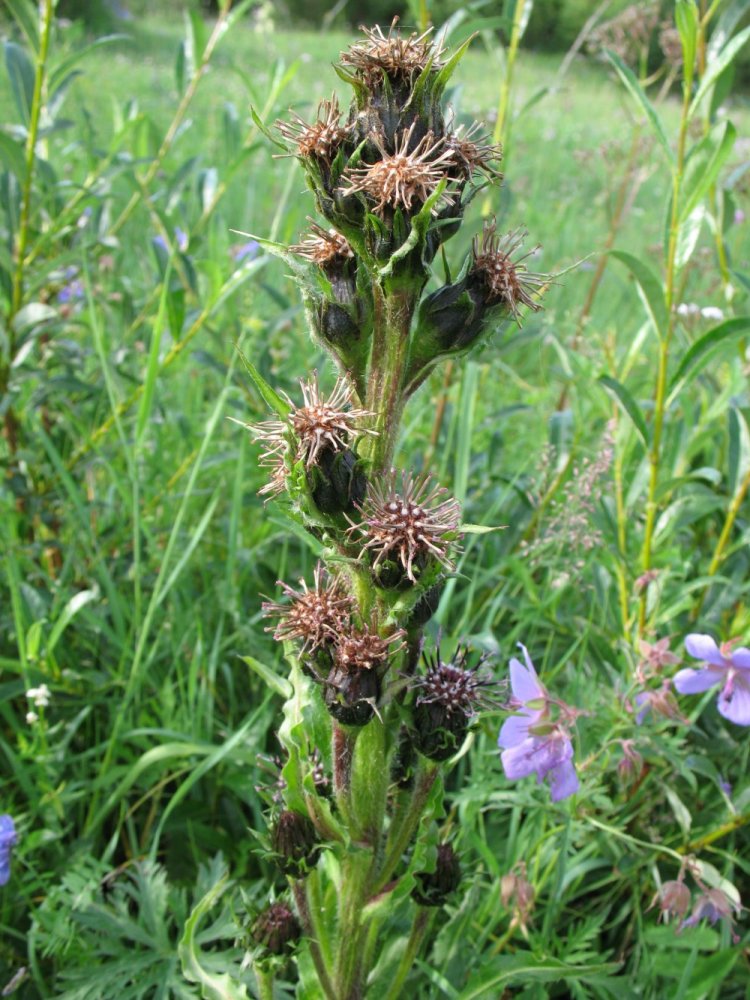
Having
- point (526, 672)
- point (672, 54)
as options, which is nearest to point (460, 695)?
point (526, 672)

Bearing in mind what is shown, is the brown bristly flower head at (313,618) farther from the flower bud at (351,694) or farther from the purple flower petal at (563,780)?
the purple flower petal at (563,780)

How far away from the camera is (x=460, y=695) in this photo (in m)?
1.28

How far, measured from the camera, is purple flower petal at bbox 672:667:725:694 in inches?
64.1

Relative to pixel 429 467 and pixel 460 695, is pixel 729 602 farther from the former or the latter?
pixel 460 695

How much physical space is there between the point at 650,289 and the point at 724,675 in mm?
830

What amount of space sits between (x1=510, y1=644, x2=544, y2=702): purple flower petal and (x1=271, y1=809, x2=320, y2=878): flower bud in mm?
447

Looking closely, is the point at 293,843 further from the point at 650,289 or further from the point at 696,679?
the point at 650,289

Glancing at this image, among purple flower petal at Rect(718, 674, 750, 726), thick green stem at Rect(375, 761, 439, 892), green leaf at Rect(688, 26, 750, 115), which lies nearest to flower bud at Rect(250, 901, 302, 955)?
thick green stem at Rect(375, 761, 439, 892)

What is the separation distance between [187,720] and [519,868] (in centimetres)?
84

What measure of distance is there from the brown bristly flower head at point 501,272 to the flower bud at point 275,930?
1.01 metres

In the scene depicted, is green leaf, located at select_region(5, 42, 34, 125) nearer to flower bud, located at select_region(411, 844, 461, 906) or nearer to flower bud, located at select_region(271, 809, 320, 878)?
flower bud, located at select_region(271, 809, 320, 878)

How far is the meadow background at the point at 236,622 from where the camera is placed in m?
1.71

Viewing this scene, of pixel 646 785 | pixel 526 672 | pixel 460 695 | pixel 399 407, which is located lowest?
pixel 646 785

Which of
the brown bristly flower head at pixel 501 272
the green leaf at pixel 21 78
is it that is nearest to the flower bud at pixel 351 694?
the brown bristly flower head at pixel 501 272
